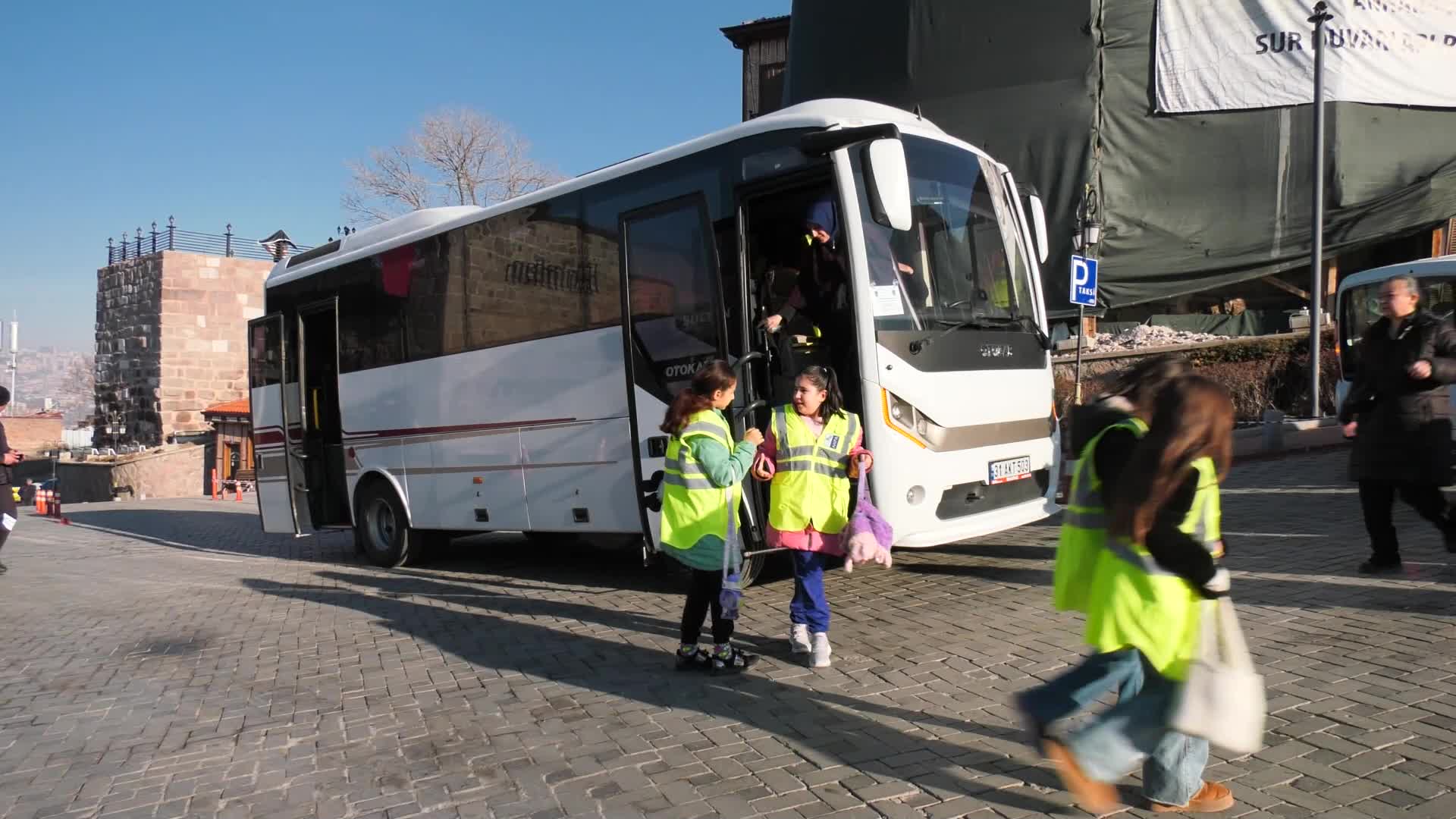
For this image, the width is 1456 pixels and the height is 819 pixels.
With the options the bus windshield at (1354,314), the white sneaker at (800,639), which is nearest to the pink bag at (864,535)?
the white sneaker at (800,639)

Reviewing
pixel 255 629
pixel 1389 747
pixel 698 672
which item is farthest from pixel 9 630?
pixel 1389 747

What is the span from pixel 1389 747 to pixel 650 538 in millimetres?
4749

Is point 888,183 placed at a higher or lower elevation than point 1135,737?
higher

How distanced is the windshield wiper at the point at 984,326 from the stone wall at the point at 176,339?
38.0m

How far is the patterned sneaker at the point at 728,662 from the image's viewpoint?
541 centimetres

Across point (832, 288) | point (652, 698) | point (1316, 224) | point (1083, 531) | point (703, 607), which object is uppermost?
point (1316, 224)

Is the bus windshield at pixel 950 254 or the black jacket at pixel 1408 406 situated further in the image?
the bus windshield at pixel 950 254

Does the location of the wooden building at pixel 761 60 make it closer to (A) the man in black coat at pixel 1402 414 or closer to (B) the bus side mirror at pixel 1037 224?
(B) the bus side mirror at pixel 1037 224

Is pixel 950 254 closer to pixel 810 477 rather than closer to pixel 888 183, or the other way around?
pixel 888 183

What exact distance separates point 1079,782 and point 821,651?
2.26 metres

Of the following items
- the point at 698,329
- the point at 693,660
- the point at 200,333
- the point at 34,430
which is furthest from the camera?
the point at 34,430

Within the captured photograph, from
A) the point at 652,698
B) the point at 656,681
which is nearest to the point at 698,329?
the point at 656,681

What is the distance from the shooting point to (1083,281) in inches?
531

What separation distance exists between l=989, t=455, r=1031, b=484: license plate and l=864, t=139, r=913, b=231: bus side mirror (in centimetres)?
187
